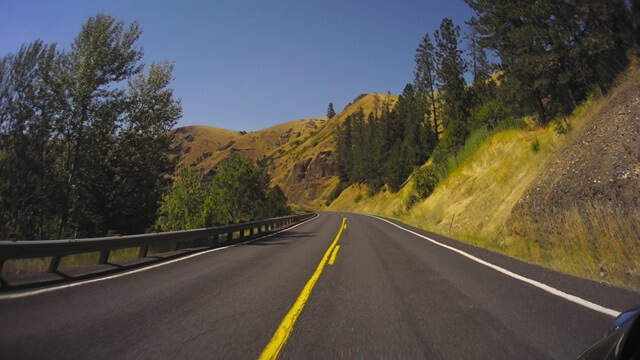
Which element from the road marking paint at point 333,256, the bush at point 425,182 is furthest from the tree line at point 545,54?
the road marking paint at point 333,256

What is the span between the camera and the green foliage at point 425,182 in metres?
33.2

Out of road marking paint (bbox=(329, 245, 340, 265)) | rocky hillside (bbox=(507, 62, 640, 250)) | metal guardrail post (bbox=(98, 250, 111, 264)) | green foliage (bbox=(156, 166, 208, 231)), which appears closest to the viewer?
rocky hillside (bbox=(507, 62, 640, 250))

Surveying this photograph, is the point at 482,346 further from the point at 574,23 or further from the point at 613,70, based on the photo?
the point at 574,23

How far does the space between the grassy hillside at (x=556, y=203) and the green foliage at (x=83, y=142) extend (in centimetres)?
1703

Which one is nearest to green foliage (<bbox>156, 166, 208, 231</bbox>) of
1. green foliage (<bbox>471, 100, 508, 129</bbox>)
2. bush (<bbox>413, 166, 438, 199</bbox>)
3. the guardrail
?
the guardrail

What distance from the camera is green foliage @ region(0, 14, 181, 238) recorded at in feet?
48.9

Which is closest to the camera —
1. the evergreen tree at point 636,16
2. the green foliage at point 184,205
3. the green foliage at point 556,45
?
the evergreen tree at point 636,16

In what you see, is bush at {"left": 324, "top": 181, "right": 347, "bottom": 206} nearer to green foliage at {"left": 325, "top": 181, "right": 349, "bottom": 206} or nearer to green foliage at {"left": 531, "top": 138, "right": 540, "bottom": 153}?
green foliage at {"left": 325, "top": 181, "right": 349, "bottom": 206}

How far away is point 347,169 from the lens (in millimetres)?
99250

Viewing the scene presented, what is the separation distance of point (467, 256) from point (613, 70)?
1212 centimetres

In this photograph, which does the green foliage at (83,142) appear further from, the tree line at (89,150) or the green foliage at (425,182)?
the green foliage at (425,182)

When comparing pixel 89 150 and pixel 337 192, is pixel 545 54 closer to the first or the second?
pixel 89 150

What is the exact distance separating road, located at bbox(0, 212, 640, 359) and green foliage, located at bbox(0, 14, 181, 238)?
1025 centimetres

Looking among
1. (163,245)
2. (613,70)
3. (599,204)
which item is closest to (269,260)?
(163,245)
